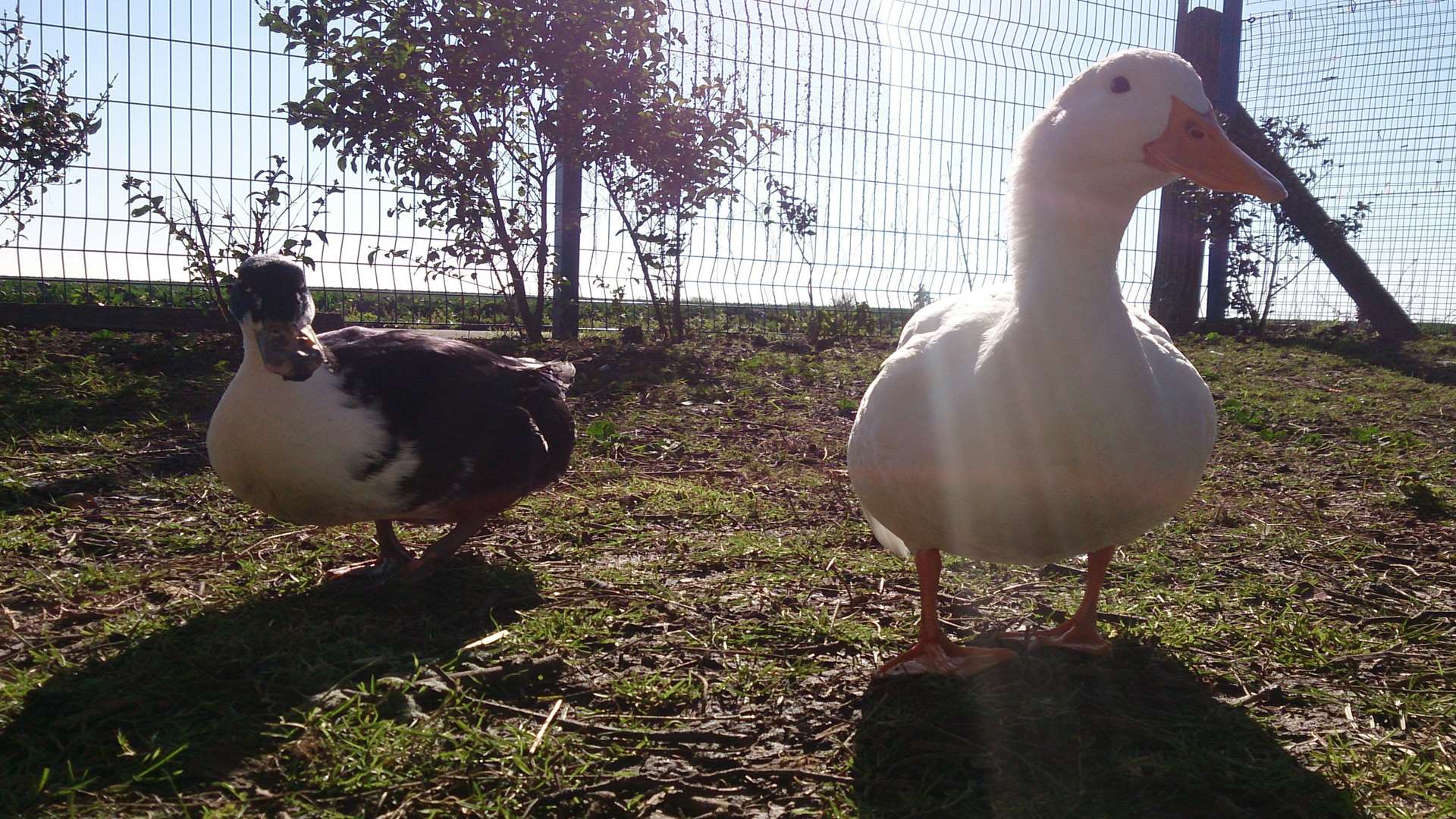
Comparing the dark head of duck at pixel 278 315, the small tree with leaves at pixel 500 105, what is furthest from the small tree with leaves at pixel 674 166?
the dark head of duck at pixel 278 315

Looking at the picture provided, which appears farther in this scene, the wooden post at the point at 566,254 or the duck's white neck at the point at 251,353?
the wooden post at the point at 566,254

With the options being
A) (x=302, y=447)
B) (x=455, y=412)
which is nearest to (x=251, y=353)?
(x=302, y=447)

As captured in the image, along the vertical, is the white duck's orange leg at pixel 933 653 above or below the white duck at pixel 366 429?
below

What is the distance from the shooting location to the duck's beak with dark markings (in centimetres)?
276

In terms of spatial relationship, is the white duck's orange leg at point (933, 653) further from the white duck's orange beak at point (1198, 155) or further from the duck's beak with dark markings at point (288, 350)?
the duck's beak with dark markings at point (288, 350)

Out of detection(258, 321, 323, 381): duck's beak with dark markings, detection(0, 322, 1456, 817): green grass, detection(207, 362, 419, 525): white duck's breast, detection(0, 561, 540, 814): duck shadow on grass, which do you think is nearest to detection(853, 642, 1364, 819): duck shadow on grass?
detection(0, 322, 1456, 817): green grass

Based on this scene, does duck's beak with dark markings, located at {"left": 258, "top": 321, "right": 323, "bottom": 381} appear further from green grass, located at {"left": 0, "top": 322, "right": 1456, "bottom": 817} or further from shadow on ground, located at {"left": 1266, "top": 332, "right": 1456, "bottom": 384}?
shadow on ground, located at {"left": 1266, "top": 332, "right": 1456, "bottom": 384}

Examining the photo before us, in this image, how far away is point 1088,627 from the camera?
260cm

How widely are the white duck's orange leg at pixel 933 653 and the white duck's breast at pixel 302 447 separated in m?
1.54

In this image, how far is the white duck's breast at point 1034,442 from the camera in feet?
6.93

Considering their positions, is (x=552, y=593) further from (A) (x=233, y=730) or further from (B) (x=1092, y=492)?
(B) (x=1092, y=492)

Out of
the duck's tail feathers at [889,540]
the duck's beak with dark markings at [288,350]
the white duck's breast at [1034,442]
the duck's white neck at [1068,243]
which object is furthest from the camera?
the duck's tail feathers at [889,540]

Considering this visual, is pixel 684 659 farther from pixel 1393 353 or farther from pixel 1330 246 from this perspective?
pixel 1330 246

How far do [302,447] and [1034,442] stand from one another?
2.01 m
